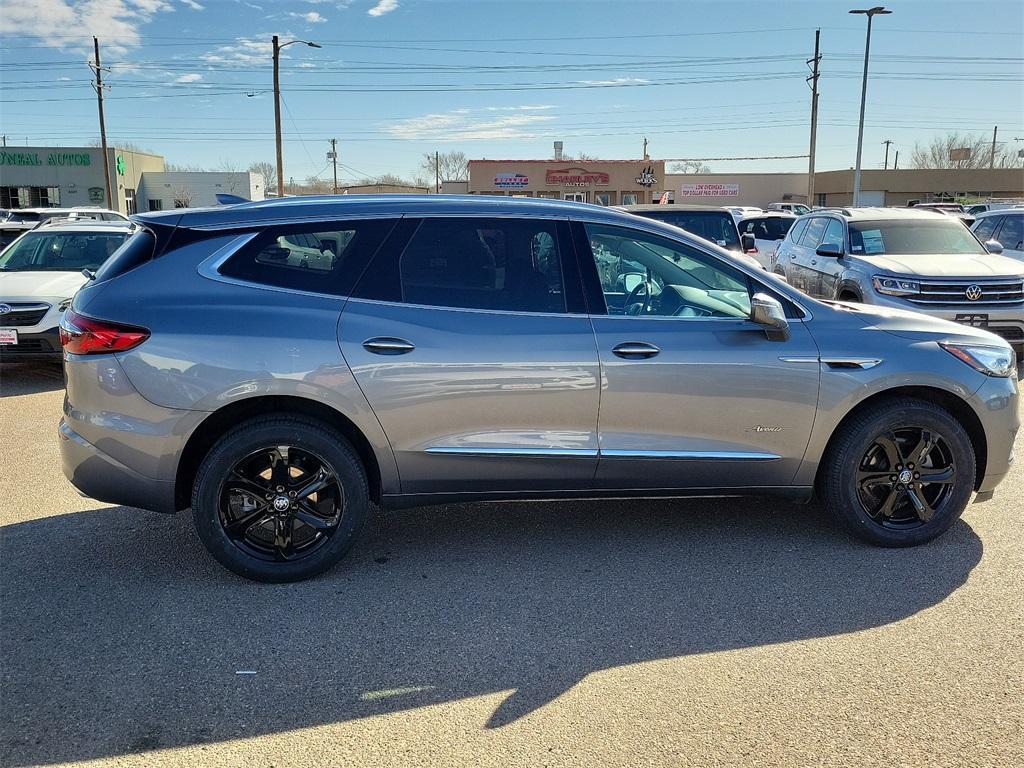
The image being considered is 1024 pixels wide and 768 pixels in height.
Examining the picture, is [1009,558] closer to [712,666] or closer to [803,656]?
[803,656]

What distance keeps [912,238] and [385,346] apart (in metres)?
8.87

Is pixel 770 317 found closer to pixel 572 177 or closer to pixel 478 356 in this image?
pixel 478 356

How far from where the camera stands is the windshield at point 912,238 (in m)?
10.7

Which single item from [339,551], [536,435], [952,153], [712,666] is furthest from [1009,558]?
[952,153]

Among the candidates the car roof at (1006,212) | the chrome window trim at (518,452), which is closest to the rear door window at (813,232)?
the car roof at (1006,212)

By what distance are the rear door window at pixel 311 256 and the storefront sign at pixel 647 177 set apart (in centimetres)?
5203

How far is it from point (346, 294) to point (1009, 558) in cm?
367

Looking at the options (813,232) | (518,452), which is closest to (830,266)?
(813,232)

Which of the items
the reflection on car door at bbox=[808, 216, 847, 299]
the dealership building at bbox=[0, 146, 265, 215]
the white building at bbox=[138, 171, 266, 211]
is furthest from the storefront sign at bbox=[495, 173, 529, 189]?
the reflection on car door at bbox=[808, 216, 847, 299]

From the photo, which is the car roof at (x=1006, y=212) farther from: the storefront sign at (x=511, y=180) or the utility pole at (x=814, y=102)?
the storefront sign at (x=511, y=180)

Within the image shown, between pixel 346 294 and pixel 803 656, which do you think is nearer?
pixel 803 656

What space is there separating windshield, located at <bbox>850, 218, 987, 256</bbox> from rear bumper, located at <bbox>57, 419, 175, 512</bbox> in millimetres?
9157

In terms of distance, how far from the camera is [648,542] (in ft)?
15.7

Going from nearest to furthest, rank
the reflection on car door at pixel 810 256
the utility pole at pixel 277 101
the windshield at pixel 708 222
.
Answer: the reflection on car door at pixel 810 256 → the windshield at pixel 708 222 → the utility pole at pixel 277 101
